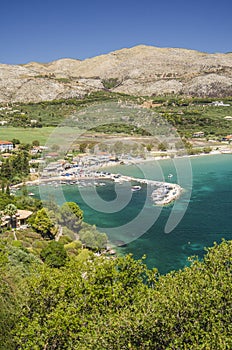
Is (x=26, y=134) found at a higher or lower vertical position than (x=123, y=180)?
higher

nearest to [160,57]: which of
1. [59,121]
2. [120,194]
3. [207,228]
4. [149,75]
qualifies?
[149,75]

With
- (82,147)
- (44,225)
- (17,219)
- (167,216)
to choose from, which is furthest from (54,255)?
(82,147)

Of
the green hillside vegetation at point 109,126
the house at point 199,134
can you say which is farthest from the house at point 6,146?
the house at point 199,134

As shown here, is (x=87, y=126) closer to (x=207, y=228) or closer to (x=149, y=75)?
(x=207, y=228)

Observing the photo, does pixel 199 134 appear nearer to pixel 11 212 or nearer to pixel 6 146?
pixel 6 146

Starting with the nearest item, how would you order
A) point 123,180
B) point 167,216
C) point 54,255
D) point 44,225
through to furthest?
point 54,255 → point 44,225 → point 167,216 → point 123,180

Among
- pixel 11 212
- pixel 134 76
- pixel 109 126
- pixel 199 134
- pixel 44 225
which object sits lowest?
pixel 44 225

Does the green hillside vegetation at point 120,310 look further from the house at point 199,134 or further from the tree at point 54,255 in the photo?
the house at point 199,134
